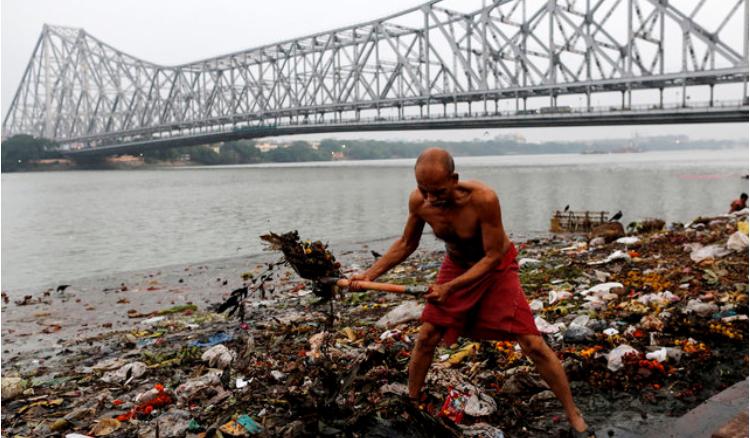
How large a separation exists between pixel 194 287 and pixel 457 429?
6.83 m

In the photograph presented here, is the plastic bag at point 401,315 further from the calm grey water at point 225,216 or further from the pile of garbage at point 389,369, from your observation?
the calm grey water at point 225,216

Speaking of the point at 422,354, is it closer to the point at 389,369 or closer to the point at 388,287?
the point at 388,287

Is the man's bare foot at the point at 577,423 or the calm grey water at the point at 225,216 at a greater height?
the man's bare foot at the point at 577,423

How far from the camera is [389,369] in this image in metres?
3.70

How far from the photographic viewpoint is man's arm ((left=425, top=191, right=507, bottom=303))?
107 inches

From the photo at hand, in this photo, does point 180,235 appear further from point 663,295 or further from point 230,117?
point 230,117

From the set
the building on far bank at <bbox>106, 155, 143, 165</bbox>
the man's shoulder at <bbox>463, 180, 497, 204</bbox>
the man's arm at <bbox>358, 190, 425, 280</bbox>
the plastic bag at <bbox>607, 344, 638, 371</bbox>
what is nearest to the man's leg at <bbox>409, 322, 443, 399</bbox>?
the man's arm at <bbox>358, 190, 425, 280</bbox>

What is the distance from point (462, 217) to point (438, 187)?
22cm

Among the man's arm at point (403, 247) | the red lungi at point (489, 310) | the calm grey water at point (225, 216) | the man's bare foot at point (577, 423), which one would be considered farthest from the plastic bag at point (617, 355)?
the calm grey water at point (225, 216)

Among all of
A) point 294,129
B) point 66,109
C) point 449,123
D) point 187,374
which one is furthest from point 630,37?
point 66,109

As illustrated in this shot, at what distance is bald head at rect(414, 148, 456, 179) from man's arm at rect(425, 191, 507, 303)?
0.71 ft

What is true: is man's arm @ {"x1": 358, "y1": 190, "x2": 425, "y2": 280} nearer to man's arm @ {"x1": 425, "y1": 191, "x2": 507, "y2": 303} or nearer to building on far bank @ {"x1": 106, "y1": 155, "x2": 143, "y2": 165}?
man's arm @ {"x1": 425, "y1": 191, "x2": 507, "y2": 303}

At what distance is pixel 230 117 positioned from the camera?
2544 inches

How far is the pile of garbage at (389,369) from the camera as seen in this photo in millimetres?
3133
